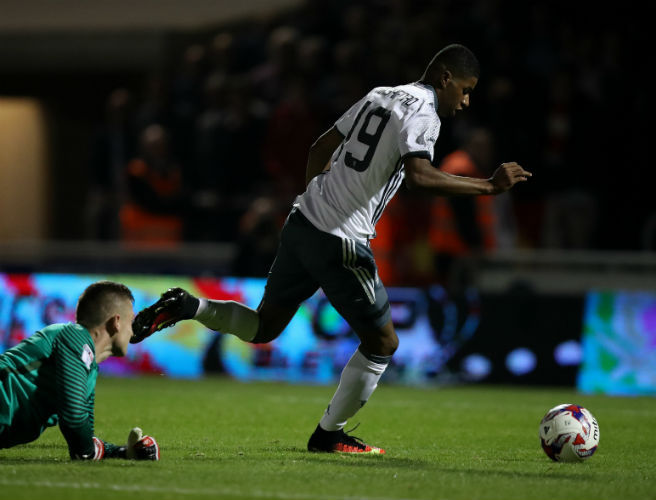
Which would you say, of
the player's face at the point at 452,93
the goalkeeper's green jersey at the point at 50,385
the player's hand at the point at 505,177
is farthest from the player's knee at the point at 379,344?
A: the goalkeeper's green jersey at the point at 50,385

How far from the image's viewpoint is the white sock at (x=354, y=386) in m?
6.93

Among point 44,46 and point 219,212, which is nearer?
point 219,212

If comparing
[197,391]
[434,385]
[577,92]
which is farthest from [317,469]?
[577,92]

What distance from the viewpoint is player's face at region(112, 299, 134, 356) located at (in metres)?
6.40

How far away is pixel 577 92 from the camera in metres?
13.9

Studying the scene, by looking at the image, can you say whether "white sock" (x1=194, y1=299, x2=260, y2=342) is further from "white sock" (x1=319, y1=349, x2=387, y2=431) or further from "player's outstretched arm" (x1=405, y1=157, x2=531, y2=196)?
"player's outstretched arm" (x1=405, y1=157, x2=531, y2=196)

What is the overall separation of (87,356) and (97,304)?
0.30 meters

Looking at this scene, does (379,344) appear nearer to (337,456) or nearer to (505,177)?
(337,456)

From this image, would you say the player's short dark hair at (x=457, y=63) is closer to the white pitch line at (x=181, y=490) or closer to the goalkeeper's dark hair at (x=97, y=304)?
the goalkeeper's dark hair at (x=97, y=304)

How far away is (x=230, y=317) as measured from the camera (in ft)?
23.7

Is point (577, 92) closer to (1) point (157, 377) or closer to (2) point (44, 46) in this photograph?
(1) point (157, 377)

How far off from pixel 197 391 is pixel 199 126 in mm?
4858

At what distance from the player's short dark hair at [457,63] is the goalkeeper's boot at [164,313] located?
Result: 198cm

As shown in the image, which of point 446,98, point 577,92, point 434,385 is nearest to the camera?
point 446,98
